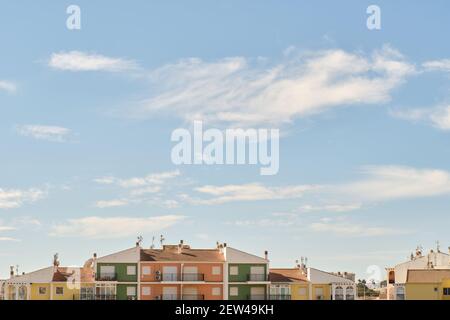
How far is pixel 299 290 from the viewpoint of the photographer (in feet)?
190

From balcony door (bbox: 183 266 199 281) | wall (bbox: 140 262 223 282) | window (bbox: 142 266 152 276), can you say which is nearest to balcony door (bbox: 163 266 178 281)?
wall (bbox: 140 262 223 282)

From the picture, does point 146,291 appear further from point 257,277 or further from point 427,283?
point 427,283

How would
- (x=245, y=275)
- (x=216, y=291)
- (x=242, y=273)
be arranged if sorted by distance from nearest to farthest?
(x=216, y=291) → (x=242, y=273) → (x=245, y=275)

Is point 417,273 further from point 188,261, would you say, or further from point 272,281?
point 188,261

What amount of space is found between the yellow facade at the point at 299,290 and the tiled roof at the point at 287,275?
0.51 metres

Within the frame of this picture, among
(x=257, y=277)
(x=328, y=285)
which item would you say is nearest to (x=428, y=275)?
(x=328, y=285)

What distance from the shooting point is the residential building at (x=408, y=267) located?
2265 inches

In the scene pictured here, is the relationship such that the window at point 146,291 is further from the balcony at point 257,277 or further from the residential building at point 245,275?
the balcony at point 257,277

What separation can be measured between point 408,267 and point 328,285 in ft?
22.9

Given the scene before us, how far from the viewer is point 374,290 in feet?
223

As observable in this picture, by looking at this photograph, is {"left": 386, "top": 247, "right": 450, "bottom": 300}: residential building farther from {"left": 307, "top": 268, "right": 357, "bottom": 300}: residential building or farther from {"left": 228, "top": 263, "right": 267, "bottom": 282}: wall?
{"left": 228, "top": 263, "right": 267, "bottom": 282}: wall

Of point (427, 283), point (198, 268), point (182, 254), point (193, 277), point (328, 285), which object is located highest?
point (182, 254)
